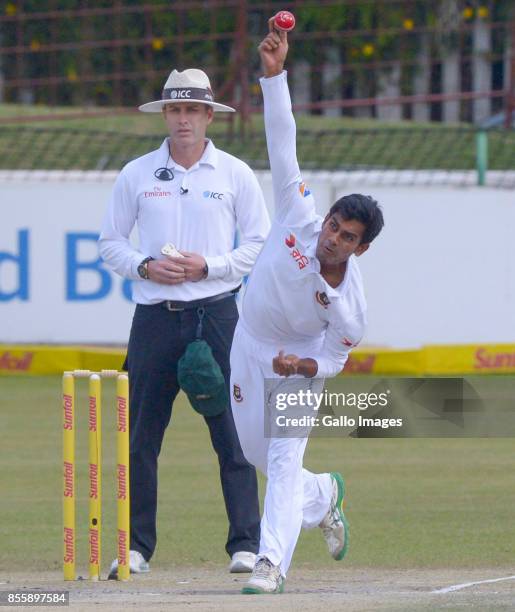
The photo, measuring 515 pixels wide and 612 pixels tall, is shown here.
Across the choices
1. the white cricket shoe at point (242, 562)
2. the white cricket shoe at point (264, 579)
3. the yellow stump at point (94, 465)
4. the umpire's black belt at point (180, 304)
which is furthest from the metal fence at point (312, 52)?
the white cricket shoe at point (264, 579)

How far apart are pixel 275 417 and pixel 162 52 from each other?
37.8 feet

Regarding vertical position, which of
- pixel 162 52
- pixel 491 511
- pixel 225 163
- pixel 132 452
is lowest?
pixel 491 511

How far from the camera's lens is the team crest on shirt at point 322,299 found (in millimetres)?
6023

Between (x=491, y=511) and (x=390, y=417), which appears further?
(x=491, y=511)

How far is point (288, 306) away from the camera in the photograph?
6086 millimetres

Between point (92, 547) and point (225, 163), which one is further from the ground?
point (225, 163)

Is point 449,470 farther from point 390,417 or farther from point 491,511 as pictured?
point 390,417

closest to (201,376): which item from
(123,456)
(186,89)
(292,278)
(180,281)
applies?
(180,281)

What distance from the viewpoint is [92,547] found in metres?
6.16

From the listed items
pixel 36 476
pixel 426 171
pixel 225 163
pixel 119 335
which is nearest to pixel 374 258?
pixel 426 171

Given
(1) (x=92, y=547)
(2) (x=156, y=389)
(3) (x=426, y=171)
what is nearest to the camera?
(1) (x=92, y=547)

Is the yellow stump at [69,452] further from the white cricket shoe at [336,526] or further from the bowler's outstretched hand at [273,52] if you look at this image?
the bowler's outstretched hand at [273,52]

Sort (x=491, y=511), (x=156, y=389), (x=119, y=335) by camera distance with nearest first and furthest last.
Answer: (x=156, y=389)
(x=491, y=511)
(x=119, y=335)

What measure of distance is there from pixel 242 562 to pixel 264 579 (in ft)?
2.67
